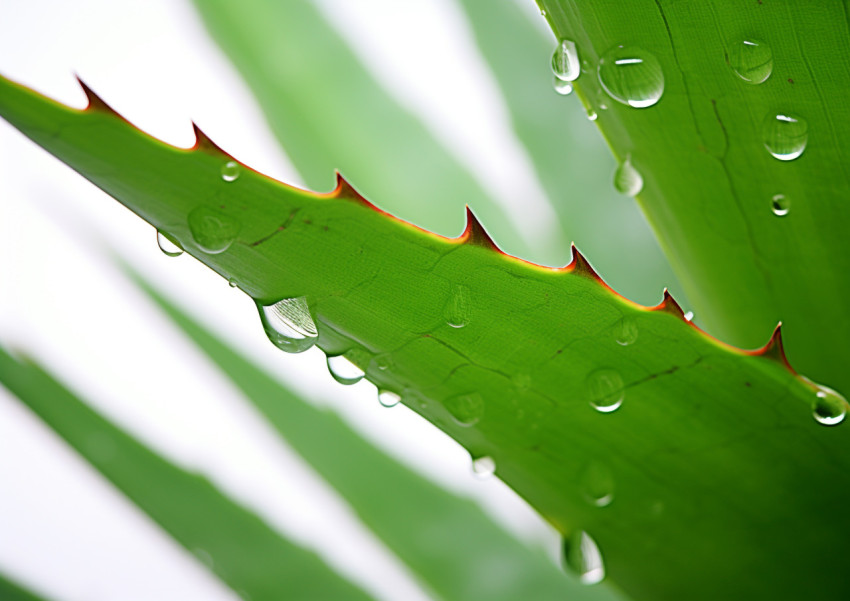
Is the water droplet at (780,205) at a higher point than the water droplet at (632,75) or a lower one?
lower

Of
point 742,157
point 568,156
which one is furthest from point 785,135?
point 568,156

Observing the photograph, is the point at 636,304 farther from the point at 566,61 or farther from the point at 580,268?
the point at 566,61

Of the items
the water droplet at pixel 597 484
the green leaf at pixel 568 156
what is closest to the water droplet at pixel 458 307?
the water droplet at pixel 597 484

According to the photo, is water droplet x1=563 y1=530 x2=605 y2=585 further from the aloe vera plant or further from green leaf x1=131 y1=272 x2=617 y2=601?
green leaf x1=131 y1=272 x2=617 y2=601

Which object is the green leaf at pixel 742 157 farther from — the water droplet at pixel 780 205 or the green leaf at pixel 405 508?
the green leaf at pixel 405 508

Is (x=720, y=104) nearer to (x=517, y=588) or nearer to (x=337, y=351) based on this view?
(x=337, y=351)

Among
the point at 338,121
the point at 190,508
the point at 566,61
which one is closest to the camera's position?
the point at 566,61

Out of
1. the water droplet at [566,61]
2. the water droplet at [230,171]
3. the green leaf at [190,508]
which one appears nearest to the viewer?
the water droplet at [230,171]
